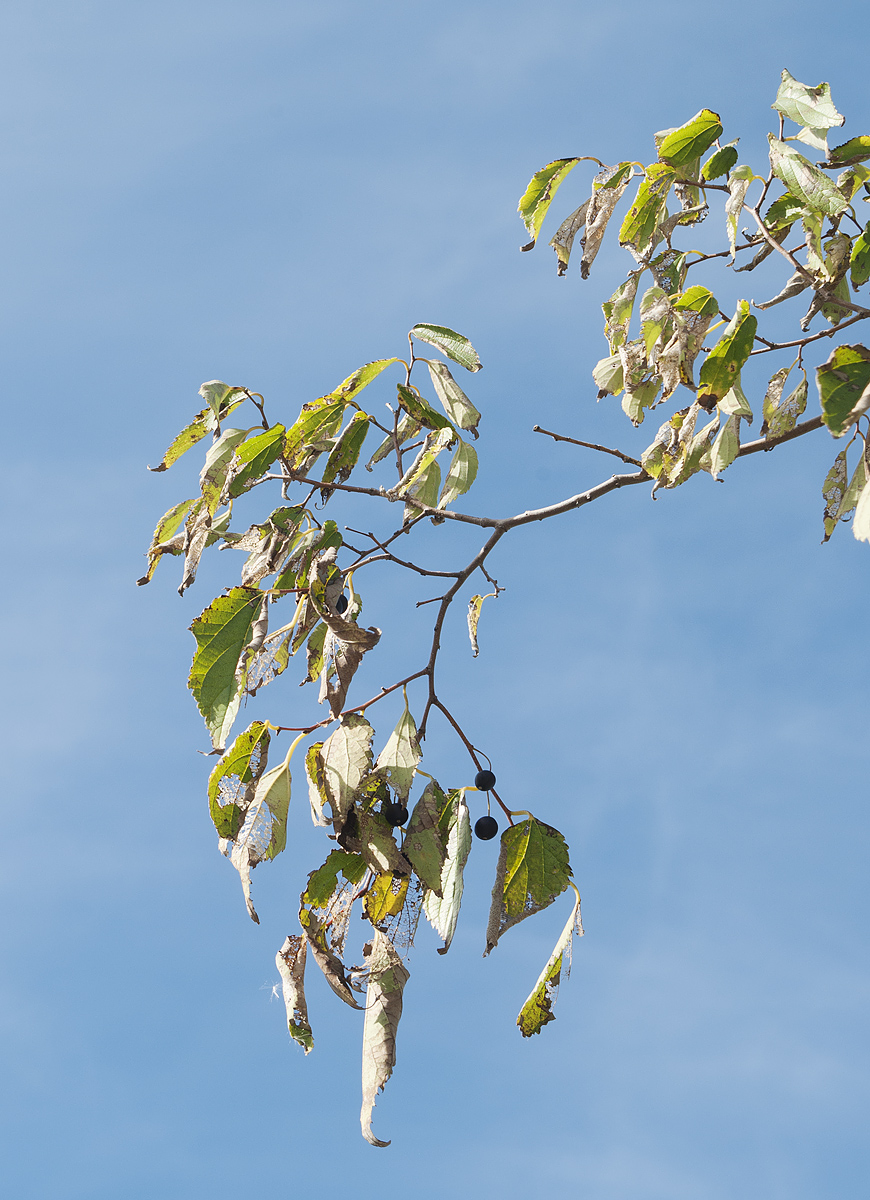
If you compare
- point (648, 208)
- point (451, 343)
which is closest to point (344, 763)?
point (451, 343)

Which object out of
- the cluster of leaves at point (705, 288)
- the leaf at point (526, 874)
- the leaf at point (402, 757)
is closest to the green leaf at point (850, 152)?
the cluster of leaves at point (705, 288)

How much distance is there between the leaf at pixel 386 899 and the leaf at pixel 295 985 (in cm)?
20

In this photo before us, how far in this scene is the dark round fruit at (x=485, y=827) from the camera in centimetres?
296

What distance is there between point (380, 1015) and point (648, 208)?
2160 millimetres

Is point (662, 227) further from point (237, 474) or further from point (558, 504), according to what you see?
point (237, 474)

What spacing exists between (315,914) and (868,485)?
1674 mm

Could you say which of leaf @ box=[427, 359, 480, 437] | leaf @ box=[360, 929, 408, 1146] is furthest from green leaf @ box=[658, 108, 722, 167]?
leaf @ box=[360, 929, 408, 1146]

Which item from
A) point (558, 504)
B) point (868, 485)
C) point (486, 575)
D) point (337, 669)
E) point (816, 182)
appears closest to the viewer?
point (868, 485)

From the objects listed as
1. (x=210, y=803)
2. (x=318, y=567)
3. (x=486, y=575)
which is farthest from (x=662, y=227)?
(x=210, y=803)

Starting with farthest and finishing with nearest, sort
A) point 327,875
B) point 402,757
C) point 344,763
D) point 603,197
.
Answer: point 603,197
point 327,875
point 402,757
point 344,763

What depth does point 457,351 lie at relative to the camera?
9.80 ft

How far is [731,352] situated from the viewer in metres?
2.52

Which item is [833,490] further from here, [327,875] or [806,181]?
[327,875]

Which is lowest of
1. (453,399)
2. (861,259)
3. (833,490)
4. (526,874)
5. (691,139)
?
(526,874)
